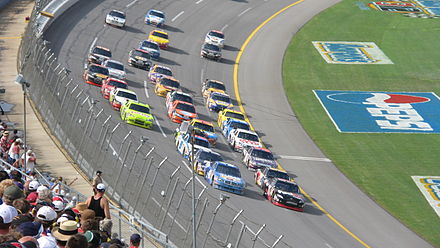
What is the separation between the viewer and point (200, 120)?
5191 centimetres

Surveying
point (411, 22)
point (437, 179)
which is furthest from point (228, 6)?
point (437, 179)

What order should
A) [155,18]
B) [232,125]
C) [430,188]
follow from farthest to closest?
1. [155,18]
2. [232,125]
3. [430,188]

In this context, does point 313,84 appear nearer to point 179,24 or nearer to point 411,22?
point 179,24

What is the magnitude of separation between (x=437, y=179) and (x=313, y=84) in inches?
752

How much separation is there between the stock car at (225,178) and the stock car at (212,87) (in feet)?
55.2

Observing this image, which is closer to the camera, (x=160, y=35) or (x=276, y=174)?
(x=276, y=174)

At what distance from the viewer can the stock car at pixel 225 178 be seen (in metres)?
42.3

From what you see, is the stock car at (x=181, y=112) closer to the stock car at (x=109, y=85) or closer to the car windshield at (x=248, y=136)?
the stock car at (x=109, y=85)

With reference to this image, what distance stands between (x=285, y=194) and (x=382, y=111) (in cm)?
2239

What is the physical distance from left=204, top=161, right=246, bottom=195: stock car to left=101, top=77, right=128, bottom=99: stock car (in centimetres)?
1316

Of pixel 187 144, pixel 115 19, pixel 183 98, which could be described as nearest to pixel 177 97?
pixel 183 98

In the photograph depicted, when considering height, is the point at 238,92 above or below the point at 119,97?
below

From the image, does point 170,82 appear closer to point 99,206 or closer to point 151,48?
point 151,48

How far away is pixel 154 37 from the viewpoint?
69.9 m
